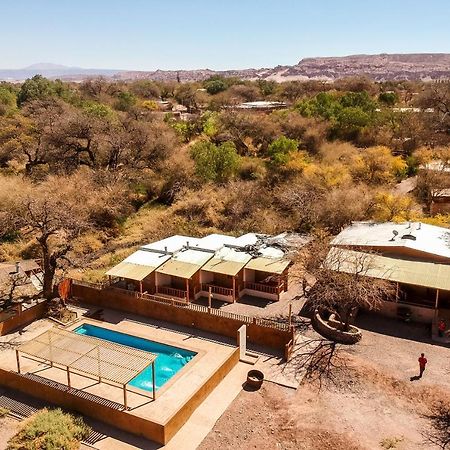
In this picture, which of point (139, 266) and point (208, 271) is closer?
point (208, 271)

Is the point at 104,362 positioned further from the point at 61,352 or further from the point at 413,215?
the point at 413,215

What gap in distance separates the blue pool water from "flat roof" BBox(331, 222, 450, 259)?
11.7 metres

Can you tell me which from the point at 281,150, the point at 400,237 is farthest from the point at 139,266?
the point at 281,150

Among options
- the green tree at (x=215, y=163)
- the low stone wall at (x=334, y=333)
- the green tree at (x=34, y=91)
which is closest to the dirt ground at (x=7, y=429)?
the low stone wall at (x=334, y=333)

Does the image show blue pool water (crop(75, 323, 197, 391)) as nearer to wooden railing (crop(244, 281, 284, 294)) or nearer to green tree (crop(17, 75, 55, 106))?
wooden railing (crop(244, 281, 284, 294))

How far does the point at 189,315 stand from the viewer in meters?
23.9

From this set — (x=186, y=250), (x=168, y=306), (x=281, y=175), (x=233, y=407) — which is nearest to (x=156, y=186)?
(x=281, y=175)

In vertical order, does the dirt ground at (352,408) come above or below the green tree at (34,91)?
below

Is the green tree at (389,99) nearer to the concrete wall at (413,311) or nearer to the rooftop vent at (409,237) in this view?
the rooftop vent at (409,237)

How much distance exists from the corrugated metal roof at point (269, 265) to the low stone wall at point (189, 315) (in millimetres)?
3697

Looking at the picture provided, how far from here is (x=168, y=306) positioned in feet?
80.2

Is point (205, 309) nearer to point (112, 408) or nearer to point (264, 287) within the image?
point (264, 287)

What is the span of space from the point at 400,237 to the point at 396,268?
324 cm

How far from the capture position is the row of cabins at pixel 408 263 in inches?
928
